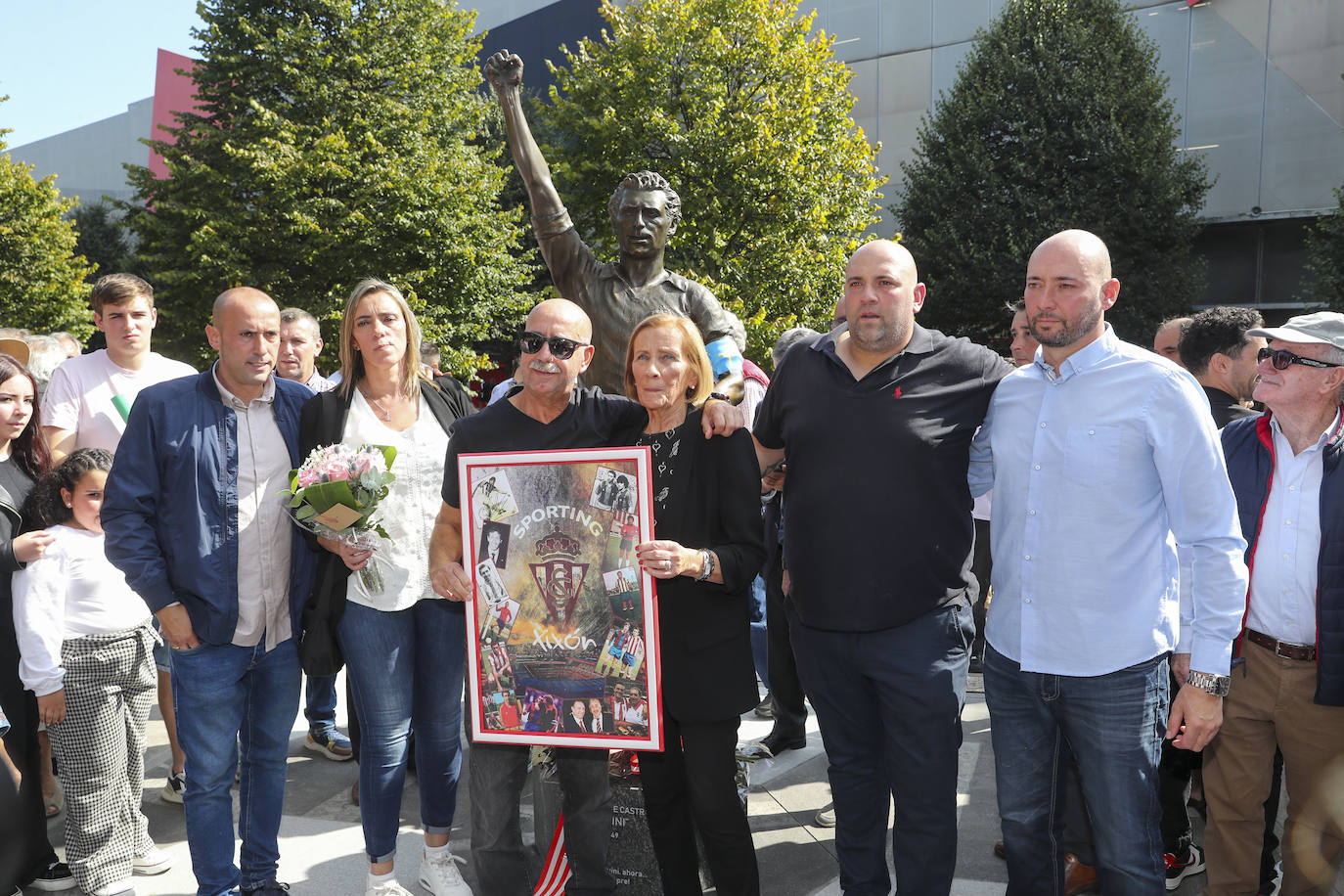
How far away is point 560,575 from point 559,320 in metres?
0.87

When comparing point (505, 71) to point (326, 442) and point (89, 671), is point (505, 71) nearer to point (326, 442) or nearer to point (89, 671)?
point (326, 442)

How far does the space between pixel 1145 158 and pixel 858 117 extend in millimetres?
8892

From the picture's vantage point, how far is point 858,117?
26250 mm

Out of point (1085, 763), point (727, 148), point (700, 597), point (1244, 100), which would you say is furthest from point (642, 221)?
point (1244, 100)

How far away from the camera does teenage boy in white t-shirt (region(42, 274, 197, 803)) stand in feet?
14.1

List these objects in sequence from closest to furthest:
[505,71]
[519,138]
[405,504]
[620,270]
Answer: [405,504] → [505,71] → [519,138] → [620,270]

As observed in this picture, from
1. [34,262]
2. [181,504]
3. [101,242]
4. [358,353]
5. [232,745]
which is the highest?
[101,242]

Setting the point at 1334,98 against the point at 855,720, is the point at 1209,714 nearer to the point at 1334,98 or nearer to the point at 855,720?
the point at 855,720

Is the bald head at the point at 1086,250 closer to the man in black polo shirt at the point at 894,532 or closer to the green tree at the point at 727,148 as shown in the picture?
the man in black polo shirt at the point at 894,532

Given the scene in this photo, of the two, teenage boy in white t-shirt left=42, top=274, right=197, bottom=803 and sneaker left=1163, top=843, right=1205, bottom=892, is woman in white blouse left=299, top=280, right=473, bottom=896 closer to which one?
teenage boy in white t-shirt left=42, top=274, right=197, bottom=803

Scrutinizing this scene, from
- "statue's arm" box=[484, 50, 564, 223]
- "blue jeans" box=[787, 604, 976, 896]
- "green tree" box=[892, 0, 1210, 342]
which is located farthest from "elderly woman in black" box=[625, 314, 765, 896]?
"green tree" box=[892, 0, 1210, 342]

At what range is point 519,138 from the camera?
13.4ft

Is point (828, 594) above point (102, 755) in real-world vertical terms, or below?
above

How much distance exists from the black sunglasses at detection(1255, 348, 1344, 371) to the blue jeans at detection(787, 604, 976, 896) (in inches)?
54.7
